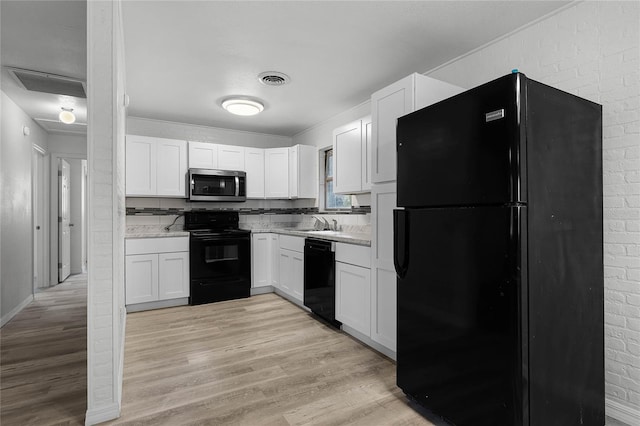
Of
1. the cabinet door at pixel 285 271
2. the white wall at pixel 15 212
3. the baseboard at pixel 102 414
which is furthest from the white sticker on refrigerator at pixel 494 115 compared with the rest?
the white wall at pixel 15 212

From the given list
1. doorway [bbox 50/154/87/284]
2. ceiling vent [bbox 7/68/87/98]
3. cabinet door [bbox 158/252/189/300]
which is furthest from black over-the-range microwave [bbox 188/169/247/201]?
doorway [bbox 50/154/87/284]

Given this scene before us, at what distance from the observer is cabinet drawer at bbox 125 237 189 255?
3.72m

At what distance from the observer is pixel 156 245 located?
3.86 meters

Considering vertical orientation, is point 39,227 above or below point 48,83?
below

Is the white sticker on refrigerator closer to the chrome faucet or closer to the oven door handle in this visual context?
the chrome faucet

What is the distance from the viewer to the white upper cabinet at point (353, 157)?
10.2 ft

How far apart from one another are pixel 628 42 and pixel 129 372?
12.1 feet

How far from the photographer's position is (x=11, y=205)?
11.8 ft

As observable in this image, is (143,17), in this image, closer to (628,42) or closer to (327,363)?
(327,363)

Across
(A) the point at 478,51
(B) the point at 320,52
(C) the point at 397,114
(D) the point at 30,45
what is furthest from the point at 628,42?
(D) the point at 30,45

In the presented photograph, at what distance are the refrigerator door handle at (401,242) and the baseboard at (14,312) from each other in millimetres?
3954

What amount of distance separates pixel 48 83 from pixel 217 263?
2.53 meters

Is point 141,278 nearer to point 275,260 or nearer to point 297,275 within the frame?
point 275,260

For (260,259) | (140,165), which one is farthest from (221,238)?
(140,165)
